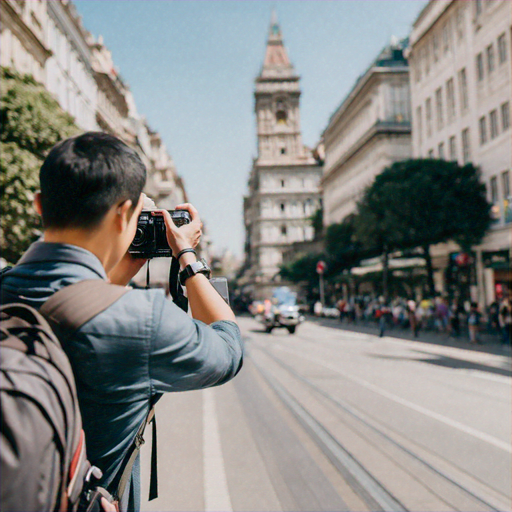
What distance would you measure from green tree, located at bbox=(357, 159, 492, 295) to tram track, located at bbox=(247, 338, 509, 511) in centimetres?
2493

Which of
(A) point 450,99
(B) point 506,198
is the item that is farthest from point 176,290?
(A) point 450,99

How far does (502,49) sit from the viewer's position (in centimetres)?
3047

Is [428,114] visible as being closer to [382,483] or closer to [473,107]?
[473,107]

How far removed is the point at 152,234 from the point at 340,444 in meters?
5.34

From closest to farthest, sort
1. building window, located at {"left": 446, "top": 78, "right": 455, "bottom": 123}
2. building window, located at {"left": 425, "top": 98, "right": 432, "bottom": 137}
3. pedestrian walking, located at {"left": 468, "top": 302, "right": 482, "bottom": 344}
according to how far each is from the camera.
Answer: pedestrian walking, located at {"left": 468, "top": 302, "right": 482, "bottom": 344} → building window, located at {"left": 446, "top": 78, "right": 455, "bottom": 123} → building window, located at {"left": 425, "top": 98, "right": 432, "bottom": 137}

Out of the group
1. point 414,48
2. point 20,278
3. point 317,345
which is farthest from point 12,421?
point 414,48

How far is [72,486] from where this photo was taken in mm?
1357

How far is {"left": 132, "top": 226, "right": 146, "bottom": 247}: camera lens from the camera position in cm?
200

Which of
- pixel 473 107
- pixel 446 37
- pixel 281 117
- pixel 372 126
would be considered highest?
pixel 281 117

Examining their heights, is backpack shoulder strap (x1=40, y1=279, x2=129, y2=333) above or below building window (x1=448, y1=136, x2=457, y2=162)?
below

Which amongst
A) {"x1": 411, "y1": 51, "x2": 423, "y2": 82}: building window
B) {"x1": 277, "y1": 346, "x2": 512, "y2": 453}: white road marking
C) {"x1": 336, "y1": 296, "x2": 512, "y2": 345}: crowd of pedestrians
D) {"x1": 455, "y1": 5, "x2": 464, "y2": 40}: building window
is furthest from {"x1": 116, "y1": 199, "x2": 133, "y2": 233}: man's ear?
{"x1": 411, "y1": 51, "x2": 423, "y2": 82}: building window

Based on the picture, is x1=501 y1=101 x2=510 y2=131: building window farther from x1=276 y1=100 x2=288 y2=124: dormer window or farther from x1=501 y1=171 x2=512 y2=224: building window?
x1=276 y1=100 x2=288 y2=124: dormer window

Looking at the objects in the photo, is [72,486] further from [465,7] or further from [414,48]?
[414,48]

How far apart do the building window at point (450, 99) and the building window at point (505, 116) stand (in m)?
6.47
